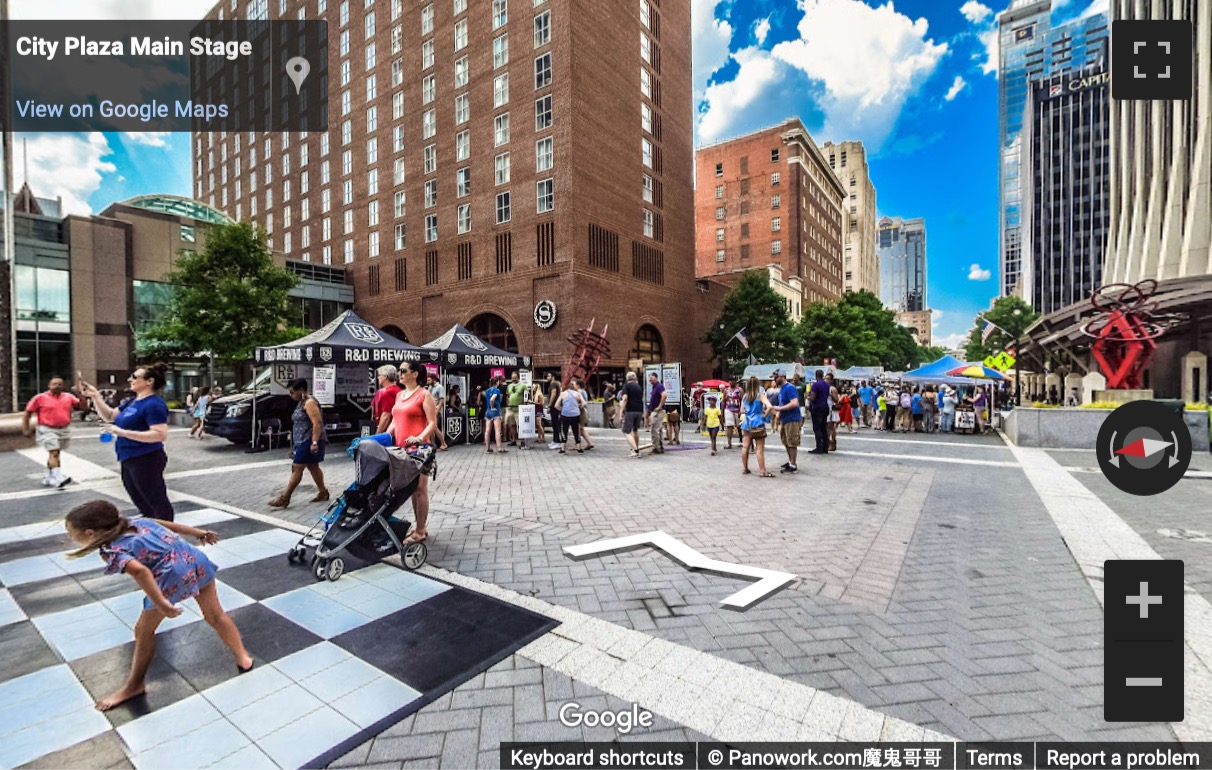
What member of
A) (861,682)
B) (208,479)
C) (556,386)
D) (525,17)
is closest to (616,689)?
(861,682)

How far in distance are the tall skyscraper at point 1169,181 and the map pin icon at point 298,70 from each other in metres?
48.9

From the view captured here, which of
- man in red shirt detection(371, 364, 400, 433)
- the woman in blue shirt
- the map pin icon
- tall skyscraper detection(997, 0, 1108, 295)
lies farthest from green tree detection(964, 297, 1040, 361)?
→ the map pin icon

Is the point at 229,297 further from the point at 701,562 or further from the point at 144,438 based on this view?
the point at 701,562

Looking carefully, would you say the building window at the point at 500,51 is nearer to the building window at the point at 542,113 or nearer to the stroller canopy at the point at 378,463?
the building window at the point at 542,113

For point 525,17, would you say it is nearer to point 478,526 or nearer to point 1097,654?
point 478,526

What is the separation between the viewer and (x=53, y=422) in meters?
8.55

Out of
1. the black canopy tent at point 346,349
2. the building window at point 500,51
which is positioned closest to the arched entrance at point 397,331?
the building window at point 500,51

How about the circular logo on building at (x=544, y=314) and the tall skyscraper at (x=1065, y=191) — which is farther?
the tall skyscraper at (x=1065, y=191)

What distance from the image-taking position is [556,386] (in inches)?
594

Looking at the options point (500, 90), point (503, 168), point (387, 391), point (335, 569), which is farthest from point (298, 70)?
point (335, 569)

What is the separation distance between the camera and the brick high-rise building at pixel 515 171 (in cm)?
2839

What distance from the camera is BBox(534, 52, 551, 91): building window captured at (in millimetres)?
28494

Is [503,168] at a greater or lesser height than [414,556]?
greater

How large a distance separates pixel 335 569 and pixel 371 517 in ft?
1.69
